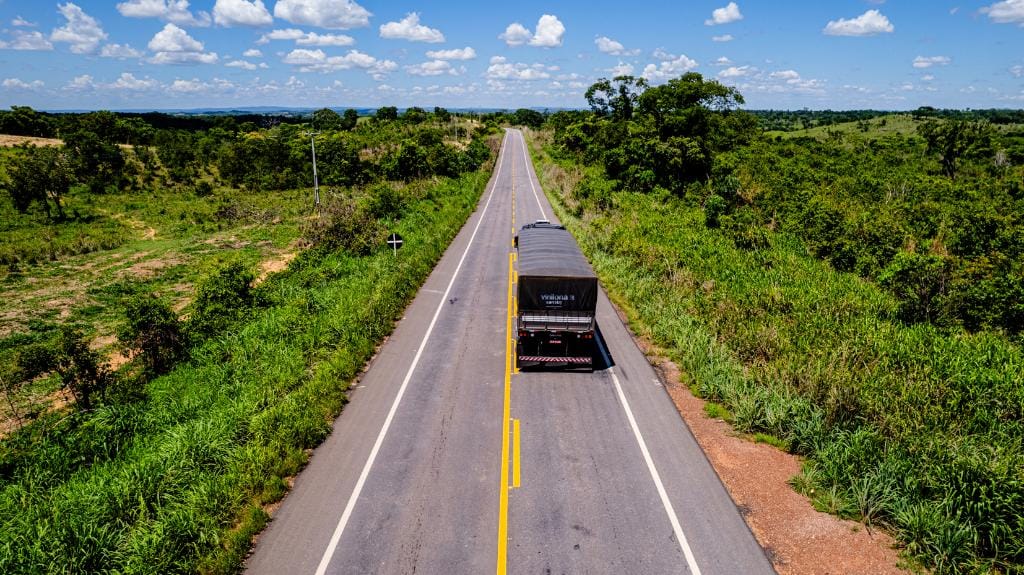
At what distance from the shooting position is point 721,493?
10.8 metres

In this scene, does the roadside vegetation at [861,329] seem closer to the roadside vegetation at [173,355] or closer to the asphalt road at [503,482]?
the asphalt road at [503,482]

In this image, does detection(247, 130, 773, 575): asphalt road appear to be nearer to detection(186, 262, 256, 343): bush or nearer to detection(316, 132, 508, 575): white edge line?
detection(316, 132, 508, 575): white edge line

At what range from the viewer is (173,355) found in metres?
17.4

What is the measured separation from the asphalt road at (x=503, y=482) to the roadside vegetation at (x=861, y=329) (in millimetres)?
2558

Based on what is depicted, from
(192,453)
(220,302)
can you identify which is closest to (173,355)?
(220,302)

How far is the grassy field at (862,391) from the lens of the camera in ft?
29.8

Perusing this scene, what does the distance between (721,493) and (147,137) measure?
112 m

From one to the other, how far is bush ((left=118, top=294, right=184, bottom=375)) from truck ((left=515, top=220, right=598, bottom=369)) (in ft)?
40.0

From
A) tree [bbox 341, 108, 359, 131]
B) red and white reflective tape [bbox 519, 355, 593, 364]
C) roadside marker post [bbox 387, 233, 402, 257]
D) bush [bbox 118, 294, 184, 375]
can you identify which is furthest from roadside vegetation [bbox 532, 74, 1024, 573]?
tree [bbox 341, 108, 359, 131]

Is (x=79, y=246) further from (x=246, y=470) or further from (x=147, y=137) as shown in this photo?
(x=147, y=137)

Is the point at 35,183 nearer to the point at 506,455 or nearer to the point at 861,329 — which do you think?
the point at 506,455

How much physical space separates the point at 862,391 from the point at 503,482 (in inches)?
360

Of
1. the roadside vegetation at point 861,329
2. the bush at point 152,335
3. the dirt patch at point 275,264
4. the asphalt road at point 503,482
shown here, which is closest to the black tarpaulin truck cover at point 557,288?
the asphalt road at point 503,482

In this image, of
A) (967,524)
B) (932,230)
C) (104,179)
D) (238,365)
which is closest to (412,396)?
(238,365)
